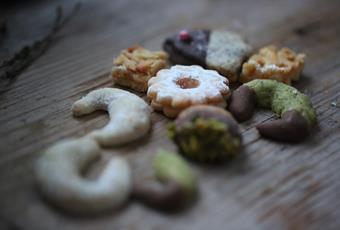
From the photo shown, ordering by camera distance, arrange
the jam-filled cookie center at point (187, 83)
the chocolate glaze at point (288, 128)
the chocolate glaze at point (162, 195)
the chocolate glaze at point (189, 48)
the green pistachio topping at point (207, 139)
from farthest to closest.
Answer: the chocolate glaze at point (189, 48)
the jam-filled cookie center at point (187, 83)
the chocolate glaze at point (288, 128)
the green pistachio topping at point (207, 139)
the chocolate glaze at point (162, 195)

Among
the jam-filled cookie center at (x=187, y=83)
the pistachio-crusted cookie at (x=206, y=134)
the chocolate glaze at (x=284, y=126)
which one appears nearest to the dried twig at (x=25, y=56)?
the jam-filled cookie center at (x=187, y=83)

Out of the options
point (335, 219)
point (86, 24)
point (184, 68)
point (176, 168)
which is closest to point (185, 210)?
point (176, 168)

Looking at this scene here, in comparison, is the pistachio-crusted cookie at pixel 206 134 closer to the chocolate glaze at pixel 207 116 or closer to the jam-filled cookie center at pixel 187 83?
the chocolate glaze at pixel 207 116

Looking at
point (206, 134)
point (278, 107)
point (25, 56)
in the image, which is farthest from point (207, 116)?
point (25, 56)

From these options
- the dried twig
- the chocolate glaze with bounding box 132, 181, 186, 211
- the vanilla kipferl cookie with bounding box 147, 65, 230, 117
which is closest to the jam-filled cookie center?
the vanilla kipferl cookie with bounding box 147, 65, 230, 117

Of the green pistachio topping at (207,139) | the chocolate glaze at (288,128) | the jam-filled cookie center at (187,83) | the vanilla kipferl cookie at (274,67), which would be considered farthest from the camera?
the vanilla kipferl cookie at (274,67)

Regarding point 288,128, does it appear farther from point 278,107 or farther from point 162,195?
point 162,195

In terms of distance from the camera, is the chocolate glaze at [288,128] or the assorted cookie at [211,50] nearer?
the chocolate glaze at [288,128]
